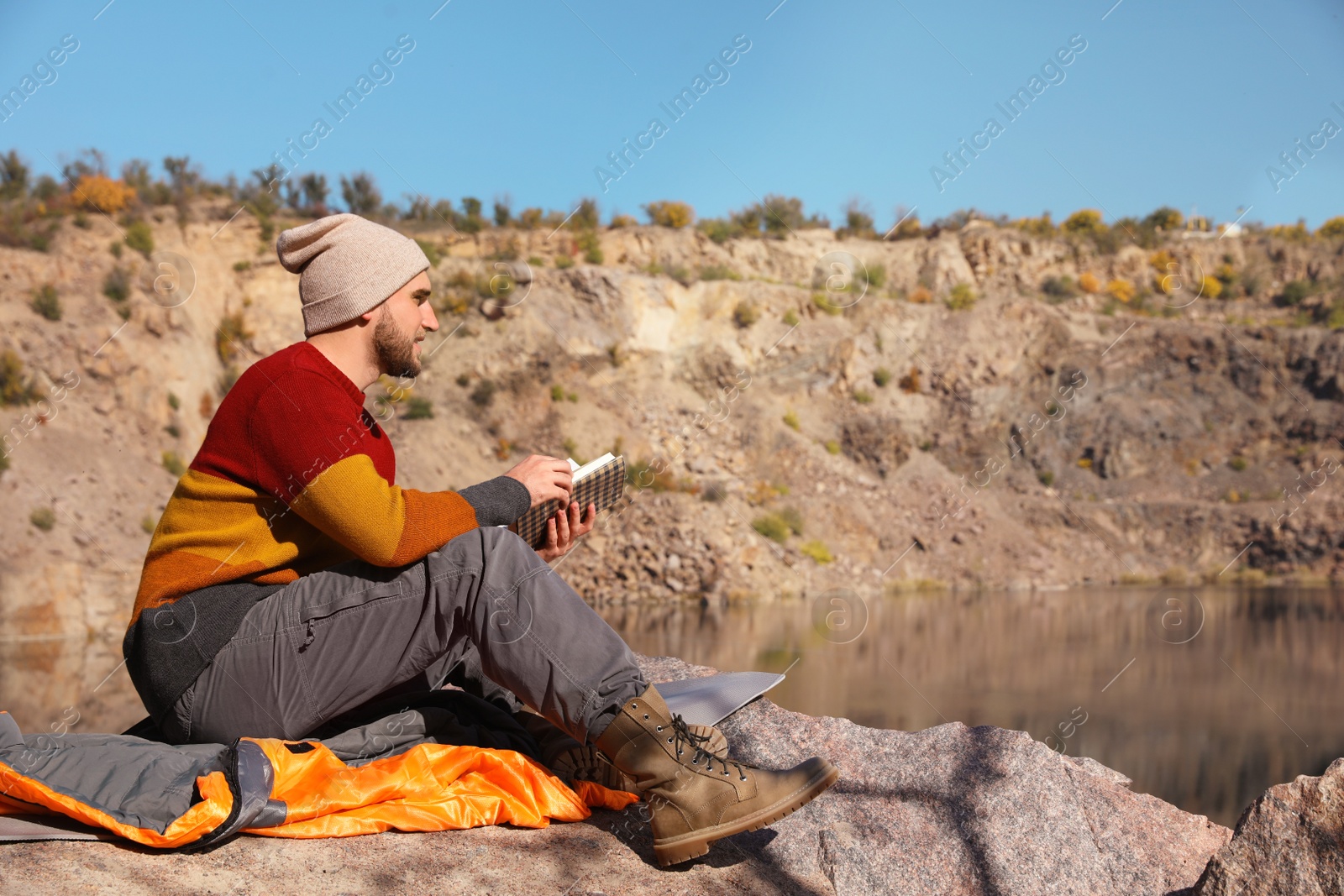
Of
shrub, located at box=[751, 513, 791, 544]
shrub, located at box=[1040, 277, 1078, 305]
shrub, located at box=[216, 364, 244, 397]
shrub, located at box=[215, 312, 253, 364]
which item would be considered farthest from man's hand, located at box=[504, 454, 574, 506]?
shrub, located at box=[1040, 277, 1078, 305]

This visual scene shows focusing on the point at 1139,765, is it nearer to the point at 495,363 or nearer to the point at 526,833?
the point at 526,833

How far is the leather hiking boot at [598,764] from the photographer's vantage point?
2236 mm

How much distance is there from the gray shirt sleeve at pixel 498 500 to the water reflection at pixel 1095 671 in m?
2.15

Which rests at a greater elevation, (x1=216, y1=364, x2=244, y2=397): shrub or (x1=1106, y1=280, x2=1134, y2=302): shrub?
(x1=1106, y1=280, x2=1134, y2=302): shrub

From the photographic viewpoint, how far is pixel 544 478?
88.4 inches

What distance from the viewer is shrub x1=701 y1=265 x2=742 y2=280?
20.0 m

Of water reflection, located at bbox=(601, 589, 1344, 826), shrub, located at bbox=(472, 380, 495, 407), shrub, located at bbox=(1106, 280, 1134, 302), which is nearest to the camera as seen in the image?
water reflection, located at bbox=(601, 589, 1344, 826)

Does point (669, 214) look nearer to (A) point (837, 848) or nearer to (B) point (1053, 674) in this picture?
(B) point (1053, 674)

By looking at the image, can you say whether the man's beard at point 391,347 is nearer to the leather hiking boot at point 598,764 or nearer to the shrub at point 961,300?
the leather hiking boot at point 598,764

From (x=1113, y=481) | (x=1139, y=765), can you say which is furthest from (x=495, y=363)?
(x=1139, y=765)

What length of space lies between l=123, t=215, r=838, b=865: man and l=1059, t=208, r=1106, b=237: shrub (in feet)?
83.8

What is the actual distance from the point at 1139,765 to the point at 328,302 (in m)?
4.22

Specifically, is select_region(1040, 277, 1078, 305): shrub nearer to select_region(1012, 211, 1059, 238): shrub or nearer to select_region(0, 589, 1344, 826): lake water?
select_region(1012, 211, 1059, 238): shrub

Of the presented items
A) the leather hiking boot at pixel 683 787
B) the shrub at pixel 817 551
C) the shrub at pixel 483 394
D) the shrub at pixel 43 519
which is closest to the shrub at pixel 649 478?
the shrub at pixel 817 551
